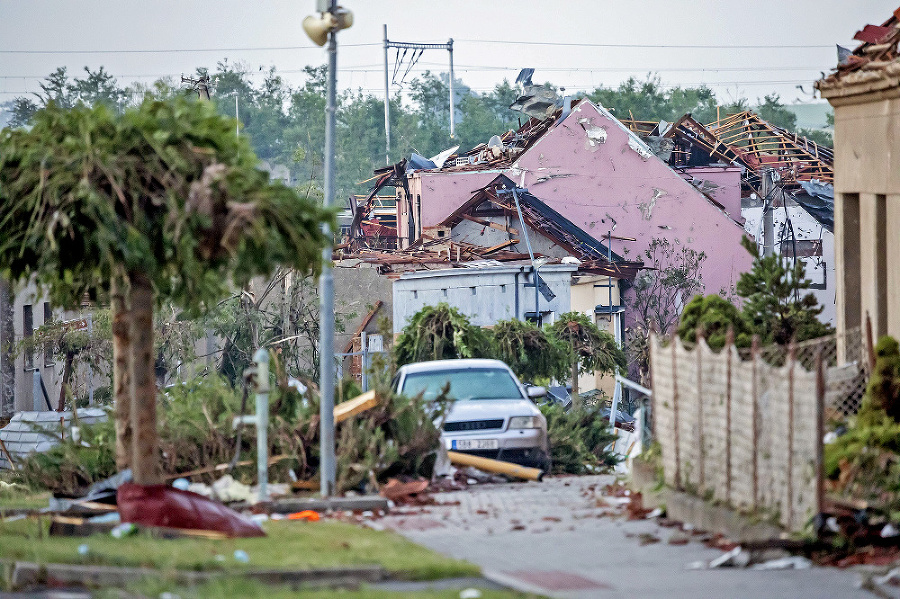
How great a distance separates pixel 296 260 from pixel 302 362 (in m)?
36.5

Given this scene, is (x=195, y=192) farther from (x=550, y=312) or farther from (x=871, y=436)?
(x=550, y=312)

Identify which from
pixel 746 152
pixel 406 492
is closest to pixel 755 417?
pixel 406 492

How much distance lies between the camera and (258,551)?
8.45m

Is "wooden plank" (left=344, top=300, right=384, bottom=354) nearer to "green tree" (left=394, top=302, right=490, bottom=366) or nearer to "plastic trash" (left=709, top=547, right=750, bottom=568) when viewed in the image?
"green tree" (left=394, top=302, right=490, bottom=366)

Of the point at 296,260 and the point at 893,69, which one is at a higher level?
the point at 893,69

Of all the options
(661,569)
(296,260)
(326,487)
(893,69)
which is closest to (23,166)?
(296,260)

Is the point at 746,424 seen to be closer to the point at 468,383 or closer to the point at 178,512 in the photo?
the point at 178,512

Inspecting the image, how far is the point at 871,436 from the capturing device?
30.0 ft

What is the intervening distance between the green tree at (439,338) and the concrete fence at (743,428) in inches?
467

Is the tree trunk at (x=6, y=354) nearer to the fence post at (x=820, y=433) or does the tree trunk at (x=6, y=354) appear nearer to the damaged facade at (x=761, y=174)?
the fence post at (x=820, y=433)

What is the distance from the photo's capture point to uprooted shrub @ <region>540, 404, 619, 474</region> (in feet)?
56.3

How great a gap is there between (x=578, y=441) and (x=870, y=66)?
7673 millimetres

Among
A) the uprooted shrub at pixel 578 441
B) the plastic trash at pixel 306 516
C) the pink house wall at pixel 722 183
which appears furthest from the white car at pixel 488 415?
the pink house wall at pixel 722 183

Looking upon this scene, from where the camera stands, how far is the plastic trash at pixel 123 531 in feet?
29.8
